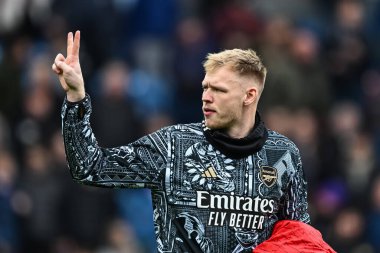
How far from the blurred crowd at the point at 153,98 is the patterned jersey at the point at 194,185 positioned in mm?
5411

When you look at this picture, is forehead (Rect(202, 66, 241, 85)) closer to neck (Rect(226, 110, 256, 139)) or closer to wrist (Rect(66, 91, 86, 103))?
neck (Rect(226, 110, 256, 139))

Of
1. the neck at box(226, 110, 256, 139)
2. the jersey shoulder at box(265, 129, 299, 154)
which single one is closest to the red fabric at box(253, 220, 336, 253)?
the jersey shoulder at box(265, 129, 299, 154)

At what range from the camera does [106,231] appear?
13.2m

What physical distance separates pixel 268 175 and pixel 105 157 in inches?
37.5

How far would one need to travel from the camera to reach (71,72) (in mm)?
6551

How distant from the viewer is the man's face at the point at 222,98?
7.04 m

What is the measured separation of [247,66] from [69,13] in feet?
24.9

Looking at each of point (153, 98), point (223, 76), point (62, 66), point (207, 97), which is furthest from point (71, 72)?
point (153, 98)

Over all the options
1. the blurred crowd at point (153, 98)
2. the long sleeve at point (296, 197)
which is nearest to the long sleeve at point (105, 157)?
the long sleeve at point (296, 197)

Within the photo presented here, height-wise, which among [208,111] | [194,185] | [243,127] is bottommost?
[194,185]

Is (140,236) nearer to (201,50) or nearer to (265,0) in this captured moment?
(201,50)

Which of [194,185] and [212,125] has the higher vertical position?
[212,125]

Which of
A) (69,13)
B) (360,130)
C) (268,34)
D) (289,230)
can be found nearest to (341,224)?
(360,130)

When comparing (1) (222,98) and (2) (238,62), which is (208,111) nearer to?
(1) (222,98)
